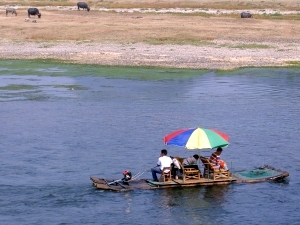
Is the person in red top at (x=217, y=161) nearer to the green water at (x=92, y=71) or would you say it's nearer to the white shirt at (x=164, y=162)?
the white shirt at (x=164, y=162)

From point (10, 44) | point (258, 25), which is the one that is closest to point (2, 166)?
A: point (10, 44)

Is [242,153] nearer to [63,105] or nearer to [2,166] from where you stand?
[2,166]

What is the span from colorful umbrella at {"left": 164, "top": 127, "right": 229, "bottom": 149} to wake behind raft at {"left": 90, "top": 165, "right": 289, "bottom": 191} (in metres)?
1.10

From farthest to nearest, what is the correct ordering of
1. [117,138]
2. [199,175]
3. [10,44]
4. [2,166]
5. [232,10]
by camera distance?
[232,10] < [10,44] < [117,138] < [2,166] < [199,175]

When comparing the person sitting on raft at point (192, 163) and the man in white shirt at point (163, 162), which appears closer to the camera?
the man in white shirt at point (163, 162)

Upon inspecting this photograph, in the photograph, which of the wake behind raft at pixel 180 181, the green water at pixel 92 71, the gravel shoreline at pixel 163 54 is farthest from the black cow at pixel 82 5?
the wake behind raft at pixel 180 181

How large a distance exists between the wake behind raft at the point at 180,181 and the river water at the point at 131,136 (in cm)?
24

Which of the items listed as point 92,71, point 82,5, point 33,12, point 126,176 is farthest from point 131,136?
point 82,5

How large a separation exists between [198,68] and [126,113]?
14.6 m

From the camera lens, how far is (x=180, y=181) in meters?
23.9

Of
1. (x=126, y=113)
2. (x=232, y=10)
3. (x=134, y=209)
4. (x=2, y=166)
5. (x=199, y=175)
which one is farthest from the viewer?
(x=232, y=10)

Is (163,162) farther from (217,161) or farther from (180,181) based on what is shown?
(217,161)

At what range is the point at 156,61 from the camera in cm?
5125

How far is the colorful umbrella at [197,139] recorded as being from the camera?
77.6ft
